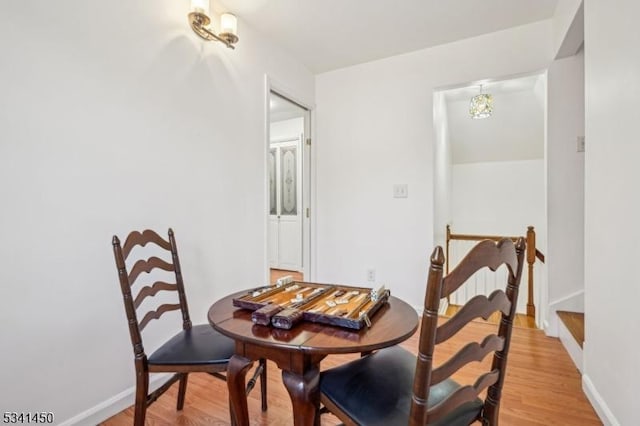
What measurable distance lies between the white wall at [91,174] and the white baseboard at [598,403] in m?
2.19

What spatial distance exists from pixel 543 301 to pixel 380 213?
1560 mm

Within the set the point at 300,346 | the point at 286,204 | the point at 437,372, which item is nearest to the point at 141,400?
the point at 300,346

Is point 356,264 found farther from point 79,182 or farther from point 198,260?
point 79,182

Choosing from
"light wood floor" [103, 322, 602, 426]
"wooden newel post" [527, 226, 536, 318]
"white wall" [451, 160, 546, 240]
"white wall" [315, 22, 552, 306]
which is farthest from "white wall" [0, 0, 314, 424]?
"white wall" [451, 160, 546, 240]

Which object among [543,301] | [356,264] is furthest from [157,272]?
[543,301]

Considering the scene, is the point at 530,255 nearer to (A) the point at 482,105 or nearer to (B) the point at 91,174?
(A) the point at 482,105

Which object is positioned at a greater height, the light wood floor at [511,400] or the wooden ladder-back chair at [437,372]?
the wooden ladder-back chair at [437,372]

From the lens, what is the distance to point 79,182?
148 cm

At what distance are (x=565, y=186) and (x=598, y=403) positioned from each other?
155 centimetres

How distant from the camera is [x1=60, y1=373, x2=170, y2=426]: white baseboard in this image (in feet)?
4.81

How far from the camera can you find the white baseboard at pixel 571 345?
6.53 ft

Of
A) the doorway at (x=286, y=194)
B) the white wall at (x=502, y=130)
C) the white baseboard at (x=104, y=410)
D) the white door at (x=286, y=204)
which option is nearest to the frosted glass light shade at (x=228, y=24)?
the white baseboard at (x=104, y=410)

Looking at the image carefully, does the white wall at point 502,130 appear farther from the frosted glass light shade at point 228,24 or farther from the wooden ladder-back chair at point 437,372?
the wooden ladder-back chair at point 437,372

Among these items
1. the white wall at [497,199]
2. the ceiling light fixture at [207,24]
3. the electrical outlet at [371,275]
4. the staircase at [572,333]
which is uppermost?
the ceiling light fixture at [207,24]
